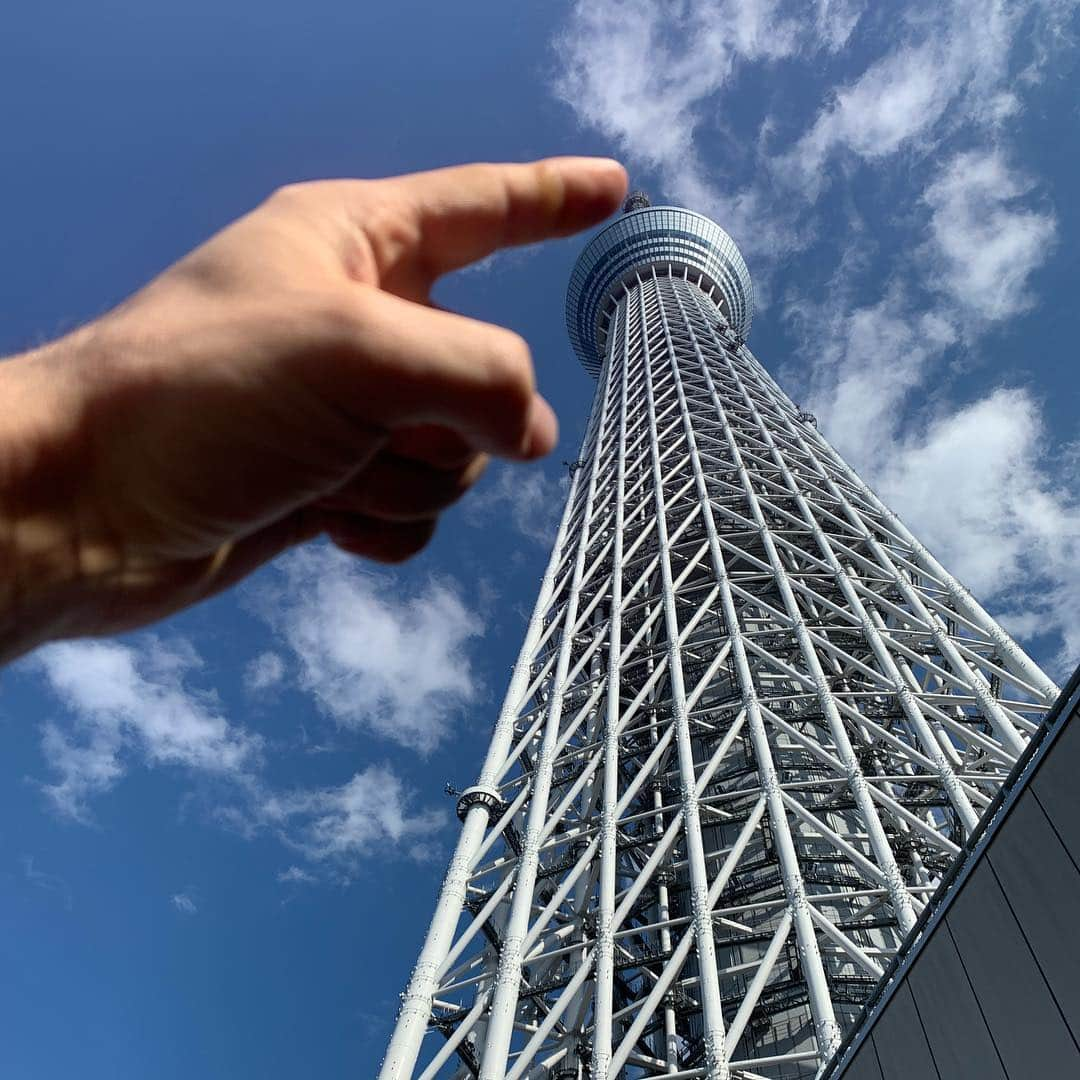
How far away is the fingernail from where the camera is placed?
7.22 feet

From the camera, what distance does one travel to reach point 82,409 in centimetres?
189

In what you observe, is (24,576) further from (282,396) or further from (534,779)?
(534,779)

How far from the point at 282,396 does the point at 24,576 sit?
0.70m

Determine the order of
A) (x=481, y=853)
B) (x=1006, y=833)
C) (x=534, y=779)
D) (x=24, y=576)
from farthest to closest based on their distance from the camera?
(x=534, y=779) < (x=481, y=853) < (x=1006, y=833) < (x=24, y=576)

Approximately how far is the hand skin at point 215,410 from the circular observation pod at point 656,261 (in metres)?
71.8

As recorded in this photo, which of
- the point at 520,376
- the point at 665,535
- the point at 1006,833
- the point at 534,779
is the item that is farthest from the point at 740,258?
the point at 520,376

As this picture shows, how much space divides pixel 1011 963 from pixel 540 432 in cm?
860

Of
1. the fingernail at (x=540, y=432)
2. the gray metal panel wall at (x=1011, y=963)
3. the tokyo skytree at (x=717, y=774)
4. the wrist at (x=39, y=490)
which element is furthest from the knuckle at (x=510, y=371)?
the tokyo skytree at (x=717, y=774)

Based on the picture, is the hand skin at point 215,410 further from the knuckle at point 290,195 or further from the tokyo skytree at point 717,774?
the tokyo skytree at point 717,774

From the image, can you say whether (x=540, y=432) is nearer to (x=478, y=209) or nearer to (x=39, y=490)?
(x=478, y=209)

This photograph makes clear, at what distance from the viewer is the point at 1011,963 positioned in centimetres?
811

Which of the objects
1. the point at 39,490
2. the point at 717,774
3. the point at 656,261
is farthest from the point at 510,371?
the point at 656,261

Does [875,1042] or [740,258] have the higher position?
[740,258]

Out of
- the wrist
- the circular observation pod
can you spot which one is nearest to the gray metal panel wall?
the wrist
